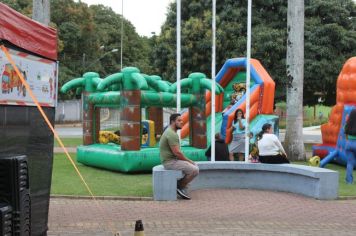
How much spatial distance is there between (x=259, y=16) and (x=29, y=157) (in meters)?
18.7

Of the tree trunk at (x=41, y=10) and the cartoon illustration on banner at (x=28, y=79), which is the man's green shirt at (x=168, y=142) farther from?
the tree trunk at (x=41, y=10)

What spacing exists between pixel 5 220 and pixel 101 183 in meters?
8.10

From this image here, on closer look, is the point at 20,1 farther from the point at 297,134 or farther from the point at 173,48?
the point at 297,134

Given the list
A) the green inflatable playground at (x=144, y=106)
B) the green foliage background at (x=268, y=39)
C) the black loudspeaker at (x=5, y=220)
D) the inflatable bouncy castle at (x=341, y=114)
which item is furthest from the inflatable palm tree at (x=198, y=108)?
the black loudspeaker at (x=5, y=220)

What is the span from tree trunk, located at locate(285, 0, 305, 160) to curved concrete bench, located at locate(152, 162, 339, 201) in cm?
545

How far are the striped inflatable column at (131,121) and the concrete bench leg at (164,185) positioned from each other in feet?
12.6

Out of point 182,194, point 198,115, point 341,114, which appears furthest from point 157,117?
point 182,194

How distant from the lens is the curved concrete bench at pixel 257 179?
1027 cm

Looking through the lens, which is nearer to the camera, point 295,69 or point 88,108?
point 88,108

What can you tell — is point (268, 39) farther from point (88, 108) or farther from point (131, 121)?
point (131, 121)

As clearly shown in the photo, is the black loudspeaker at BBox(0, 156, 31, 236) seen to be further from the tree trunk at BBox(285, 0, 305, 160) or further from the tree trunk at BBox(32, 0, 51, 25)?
the tree trunk at BBox(285, 0, 305, 160)

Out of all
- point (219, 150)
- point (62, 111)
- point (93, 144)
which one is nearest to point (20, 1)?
point (62, 111)

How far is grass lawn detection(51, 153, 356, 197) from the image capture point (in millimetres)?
10961

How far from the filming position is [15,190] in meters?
4.57
